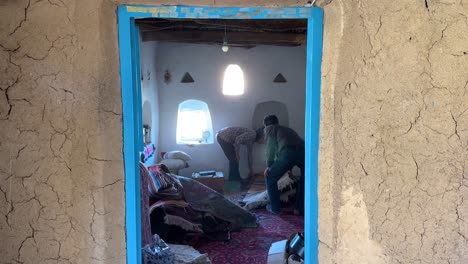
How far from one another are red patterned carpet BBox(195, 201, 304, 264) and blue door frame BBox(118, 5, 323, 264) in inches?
93.7

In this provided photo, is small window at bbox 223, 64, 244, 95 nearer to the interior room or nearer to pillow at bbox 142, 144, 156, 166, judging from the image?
the interior room

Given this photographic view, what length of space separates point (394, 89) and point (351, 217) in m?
0.67

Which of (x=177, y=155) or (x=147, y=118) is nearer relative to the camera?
(x=147, y=118)

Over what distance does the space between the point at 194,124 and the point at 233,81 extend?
4.00ft

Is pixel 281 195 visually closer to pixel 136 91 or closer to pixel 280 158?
pixel 280 158

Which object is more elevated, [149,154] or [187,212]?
[149,154]

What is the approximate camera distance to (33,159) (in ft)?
6.95

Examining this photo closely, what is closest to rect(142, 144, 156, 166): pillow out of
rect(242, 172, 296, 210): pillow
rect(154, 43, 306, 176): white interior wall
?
rect(154, 43, 306, 176): white interior wall

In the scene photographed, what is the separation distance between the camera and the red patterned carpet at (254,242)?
14.9 feet

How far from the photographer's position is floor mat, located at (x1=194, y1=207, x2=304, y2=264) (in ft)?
14.9

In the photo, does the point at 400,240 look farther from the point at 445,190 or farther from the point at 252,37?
the point at 252,37

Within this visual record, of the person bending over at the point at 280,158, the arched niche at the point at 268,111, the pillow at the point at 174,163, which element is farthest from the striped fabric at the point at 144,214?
the arched niche at the point at 268,111

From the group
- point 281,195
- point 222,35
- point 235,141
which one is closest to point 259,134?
point 235,141

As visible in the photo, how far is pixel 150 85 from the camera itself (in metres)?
7.75
